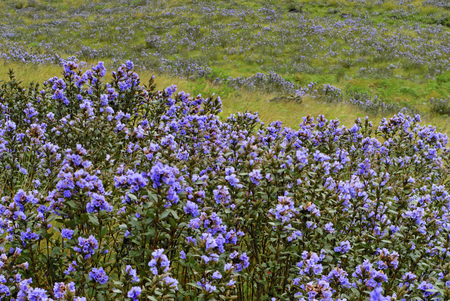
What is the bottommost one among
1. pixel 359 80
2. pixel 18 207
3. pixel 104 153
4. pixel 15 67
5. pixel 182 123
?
pixel 18 207

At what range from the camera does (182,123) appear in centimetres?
414

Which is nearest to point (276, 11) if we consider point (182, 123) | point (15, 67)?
point (15, 67)

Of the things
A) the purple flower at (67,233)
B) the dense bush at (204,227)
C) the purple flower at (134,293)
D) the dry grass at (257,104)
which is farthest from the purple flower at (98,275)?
the dry grass at (257,104)

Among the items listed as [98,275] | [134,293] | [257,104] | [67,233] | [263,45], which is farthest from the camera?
[263,45]

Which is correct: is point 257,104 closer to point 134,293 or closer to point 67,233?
point 67,233

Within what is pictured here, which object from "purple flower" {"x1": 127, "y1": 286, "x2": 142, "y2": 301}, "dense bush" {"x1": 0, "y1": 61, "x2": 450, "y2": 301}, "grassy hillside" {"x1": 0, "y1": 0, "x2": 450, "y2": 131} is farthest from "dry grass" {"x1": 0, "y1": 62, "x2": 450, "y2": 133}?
"purple flower" {"x1": 127, "y1": 286, "x2": 142, "y2": 301}

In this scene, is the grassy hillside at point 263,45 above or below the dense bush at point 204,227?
above

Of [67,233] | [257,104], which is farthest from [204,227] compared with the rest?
[257,104]

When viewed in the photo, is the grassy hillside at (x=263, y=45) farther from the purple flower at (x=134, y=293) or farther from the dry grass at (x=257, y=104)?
the purple flower at (x=134, y=293)

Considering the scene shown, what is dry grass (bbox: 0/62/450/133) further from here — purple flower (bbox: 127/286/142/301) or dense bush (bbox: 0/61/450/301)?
purple flower (bbox: 127/286/142/301)

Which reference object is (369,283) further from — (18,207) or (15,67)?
(15,67)

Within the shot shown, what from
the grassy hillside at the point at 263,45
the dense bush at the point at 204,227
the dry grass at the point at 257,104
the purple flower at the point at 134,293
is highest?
the grassy hillside at the point at 263,45

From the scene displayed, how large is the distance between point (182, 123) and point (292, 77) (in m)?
12.7

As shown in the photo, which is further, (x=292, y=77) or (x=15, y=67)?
(x=292, y=77)
